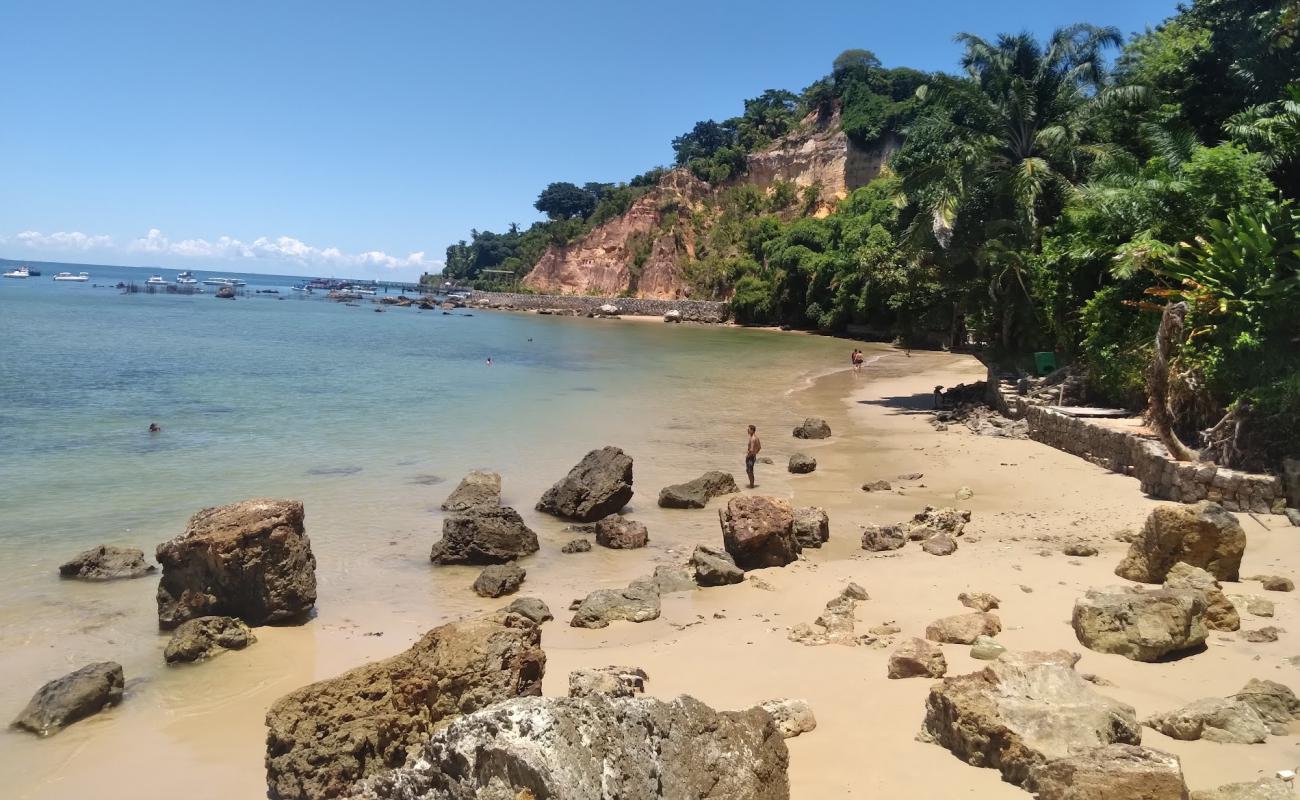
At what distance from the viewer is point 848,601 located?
8.72 meters

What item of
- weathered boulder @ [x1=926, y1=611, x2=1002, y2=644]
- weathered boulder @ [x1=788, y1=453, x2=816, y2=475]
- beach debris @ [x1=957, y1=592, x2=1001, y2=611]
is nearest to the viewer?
weathered boulder @ [x1=926, y1=611, x2=1002, y2=644]

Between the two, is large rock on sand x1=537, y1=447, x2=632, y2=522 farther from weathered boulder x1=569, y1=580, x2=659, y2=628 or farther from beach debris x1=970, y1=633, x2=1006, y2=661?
beach debris x1=970, y1=633, x2=1006, y2=661

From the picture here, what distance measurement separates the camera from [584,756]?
372cm

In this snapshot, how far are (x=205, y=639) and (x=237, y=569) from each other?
2.82 ft

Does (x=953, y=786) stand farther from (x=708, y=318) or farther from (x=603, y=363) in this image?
(x=708, y=318)

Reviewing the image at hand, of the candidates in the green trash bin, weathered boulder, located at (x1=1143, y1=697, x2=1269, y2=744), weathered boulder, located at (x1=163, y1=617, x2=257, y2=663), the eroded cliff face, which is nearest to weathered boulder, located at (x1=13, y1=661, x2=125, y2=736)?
weathered boulder, located at (x1=163, y1=617, x2=257, y2=663)

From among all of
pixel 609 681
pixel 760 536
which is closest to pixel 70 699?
pixel 609 681

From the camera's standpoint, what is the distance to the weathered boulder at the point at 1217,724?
5.19m

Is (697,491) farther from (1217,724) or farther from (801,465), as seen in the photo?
(1217,724)

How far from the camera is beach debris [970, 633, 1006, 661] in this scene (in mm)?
6852

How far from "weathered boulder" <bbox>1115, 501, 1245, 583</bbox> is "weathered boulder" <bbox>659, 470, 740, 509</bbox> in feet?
23.7

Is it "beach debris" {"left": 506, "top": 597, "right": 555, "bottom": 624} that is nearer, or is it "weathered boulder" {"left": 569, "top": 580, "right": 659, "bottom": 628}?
A: "weathered boulder" {"left": 569, "top": 580, "right": 659, "bottom": 628}

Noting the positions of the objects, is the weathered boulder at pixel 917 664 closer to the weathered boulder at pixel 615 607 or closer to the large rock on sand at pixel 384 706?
the large rock on sand at pixel 384 706

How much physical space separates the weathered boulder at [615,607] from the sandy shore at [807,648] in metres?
0.16
